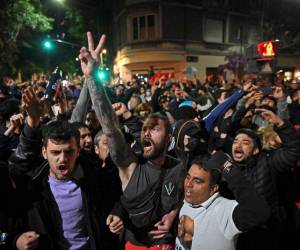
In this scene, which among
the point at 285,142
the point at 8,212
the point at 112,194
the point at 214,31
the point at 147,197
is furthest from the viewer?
the point at 214,31

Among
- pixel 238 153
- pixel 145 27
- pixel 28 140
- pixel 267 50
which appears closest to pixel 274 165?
pixel 238 153

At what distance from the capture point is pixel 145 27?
29875mm

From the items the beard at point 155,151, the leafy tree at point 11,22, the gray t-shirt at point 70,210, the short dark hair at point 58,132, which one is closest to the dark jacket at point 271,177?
the beard at point 155,151

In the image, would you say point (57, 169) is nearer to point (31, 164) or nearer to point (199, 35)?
point (31, 164)

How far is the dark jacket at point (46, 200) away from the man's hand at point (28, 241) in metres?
0.11

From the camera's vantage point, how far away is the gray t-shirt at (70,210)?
108 inches

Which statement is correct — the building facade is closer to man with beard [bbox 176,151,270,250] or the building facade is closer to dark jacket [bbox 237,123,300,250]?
dark jacket [bbox 237,123,300,250]

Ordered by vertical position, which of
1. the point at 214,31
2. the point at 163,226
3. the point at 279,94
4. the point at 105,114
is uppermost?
the point at 214,31

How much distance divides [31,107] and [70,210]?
0.90 metres

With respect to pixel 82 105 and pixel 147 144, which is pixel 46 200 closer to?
pixel 147 144

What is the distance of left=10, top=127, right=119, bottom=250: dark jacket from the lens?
8.68 ft

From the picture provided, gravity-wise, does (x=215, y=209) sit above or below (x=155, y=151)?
below

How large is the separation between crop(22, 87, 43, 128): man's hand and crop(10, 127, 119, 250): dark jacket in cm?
7

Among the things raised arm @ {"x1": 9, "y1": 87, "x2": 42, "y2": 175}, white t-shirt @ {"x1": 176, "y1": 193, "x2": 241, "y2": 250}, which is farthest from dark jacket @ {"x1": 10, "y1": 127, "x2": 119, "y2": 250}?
white t-shirt @ {"x1": 176, "y1": 193, "x2": 241, "y2": 250}
